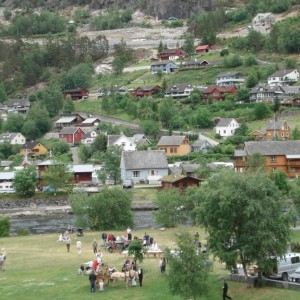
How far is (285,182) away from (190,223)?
49.9ft

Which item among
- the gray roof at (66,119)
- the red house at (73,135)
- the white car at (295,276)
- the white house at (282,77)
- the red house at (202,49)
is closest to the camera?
the white car at (295,276)

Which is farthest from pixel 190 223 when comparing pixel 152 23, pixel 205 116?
pixel 152 23

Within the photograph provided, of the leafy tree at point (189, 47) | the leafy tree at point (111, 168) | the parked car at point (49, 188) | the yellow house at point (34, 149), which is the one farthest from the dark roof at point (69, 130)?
the leafy tree at point (189, 47)

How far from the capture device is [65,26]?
611 ft

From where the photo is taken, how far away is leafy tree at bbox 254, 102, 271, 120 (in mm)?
89000

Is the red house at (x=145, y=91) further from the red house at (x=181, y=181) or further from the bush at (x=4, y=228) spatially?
the bush at (x=4, y=228)

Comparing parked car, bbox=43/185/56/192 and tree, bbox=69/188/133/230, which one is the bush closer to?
tree, bbox=69/188/133/230

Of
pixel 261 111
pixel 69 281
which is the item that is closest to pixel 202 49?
pixel 261 111

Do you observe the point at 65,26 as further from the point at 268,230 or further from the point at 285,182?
the point at 268,230

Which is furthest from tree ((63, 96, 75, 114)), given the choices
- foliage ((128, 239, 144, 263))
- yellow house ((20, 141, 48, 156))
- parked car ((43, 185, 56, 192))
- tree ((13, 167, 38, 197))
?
foliage ((128, 239, 144, 263))

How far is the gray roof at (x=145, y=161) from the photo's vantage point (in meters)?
74.2

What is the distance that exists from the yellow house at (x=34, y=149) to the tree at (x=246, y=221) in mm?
68663

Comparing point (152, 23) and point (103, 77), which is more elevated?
point (152, 23)

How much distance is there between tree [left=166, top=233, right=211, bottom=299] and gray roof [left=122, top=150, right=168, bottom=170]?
5002 centimetres
